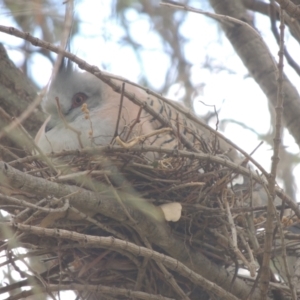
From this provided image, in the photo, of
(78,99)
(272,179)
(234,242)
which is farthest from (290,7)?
(78,99)

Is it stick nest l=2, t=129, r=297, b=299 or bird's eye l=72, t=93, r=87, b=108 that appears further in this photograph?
bird's eye l=72, t=93, r=87, b=108

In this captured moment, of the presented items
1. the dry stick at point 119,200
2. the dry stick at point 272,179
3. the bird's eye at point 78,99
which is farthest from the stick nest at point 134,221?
the bird's eye at point 78,99

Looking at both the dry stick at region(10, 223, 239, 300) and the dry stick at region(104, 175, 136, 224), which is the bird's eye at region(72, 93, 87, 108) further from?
the dry stick at region(10, 223, 239, 300)

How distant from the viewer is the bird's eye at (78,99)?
116 inches

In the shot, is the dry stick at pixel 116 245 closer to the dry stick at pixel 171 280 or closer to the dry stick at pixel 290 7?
the dry stick at pixel 171 280

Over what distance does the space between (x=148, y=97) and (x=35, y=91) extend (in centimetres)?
56

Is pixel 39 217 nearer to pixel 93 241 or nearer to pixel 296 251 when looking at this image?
pixel 93 241

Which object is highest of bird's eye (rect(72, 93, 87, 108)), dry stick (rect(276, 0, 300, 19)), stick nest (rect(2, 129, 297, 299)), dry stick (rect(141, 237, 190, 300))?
bird's eye (rect(72, 93, 87, 108))

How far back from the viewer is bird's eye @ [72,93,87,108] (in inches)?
116

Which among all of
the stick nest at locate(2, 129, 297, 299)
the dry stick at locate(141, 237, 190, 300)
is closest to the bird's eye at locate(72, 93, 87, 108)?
the stick nest at locate(2, 129, 297, 299)

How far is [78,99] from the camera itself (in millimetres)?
2949

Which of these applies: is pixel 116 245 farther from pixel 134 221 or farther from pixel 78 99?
pixel 78 99

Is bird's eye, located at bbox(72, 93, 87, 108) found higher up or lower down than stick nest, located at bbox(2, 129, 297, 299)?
higher up

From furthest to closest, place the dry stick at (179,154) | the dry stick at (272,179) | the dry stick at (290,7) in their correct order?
the dry stick at (179,154)
the dry stick at (272,179)
the dry stick at (290,7)
